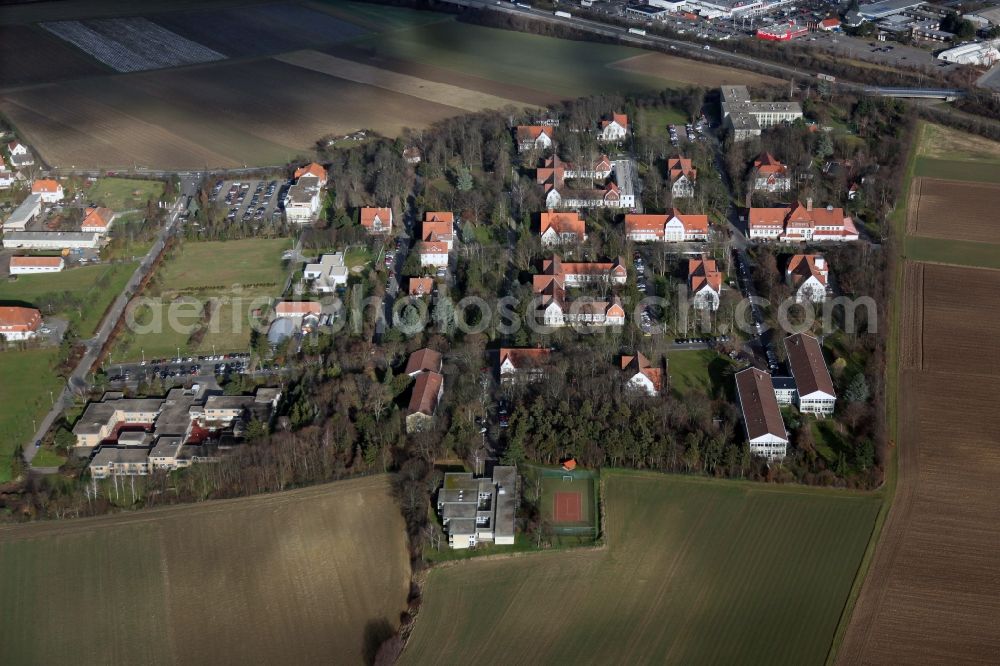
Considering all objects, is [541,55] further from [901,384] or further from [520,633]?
[520,633]

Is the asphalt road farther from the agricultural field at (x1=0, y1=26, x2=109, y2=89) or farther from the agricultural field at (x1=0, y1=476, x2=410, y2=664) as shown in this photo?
the agricultural field at (x1=0, y1=26, x2=109, y2=89)

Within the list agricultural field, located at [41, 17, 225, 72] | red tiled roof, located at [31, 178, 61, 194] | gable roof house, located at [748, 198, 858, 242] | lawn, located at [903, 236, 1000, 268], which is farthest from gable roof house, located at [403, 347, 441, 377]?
agricultural field, located at [41, 17, 225, 72]

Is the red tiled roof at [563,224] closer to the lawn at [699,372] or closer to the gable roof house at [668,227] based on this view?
the gable roof house at [668,227]

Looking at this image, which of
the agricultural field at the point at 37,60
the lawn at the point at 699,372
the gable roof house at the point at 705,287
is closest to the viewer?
the lawn at the point at 699,372

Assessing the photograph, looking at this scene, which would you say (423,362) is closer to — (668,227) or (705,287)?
(705,287)

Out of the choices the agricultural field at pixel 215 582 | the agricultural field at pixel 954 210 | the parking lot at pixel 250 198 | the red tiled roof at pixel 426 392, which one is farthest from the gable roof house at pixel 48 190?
the agricultural field at pixel 954 210

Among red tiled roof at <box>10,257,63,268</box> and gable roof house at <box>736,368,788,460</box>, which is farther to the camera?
red tiled roof at <box>10,257,63,268</box>

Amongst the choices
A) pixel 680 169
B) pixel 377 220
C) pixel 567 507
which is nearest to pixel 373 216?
pixel 377 220
